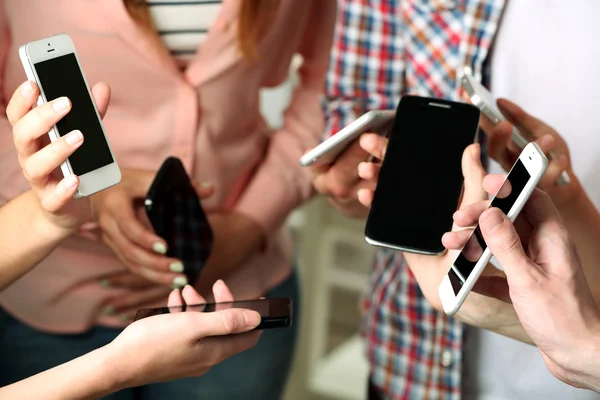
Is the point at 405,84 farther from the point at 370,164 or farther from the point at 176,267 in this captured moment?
the point at 176,267

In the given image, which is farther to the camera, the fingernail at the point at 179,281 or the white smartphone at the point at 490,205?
the fingernail at the point at 179,281

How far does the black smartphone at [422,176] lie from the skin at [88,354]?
0.14m

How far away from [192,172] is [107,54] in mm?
138

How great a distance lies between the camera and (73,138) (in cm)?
39

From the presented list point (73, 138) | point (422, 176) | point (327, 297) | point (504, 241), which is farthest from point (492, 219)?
point (327, 297)

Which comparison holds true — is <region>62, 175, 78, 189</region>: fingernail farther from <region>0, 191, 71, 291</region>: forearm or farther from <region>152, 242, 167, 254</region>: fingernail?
<region>152, 242, 167, 254</region>: fingernail

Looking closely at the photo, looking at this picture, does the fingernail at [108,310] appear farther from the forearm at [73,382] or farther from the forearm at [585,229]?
the forearm at [585,229]

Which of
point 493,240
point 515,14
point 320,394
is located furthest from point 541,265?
point 320,394

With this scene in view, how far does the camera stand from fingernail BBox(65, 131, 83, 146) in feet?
1.28

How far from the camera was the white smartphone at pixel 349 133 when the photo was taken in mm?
515

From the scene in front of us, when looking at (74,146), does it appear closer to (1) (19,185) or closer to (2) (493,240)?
(1) (19,185)

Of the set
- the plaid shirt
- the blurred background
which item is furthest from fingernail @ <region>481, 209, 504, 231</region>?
the blurred background

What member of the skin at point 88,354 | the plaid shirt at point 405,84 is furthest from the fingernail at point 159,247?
the plaid shirt at point 405,84

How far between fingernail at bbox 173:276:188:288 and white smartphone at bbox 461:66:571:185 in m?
0.28
